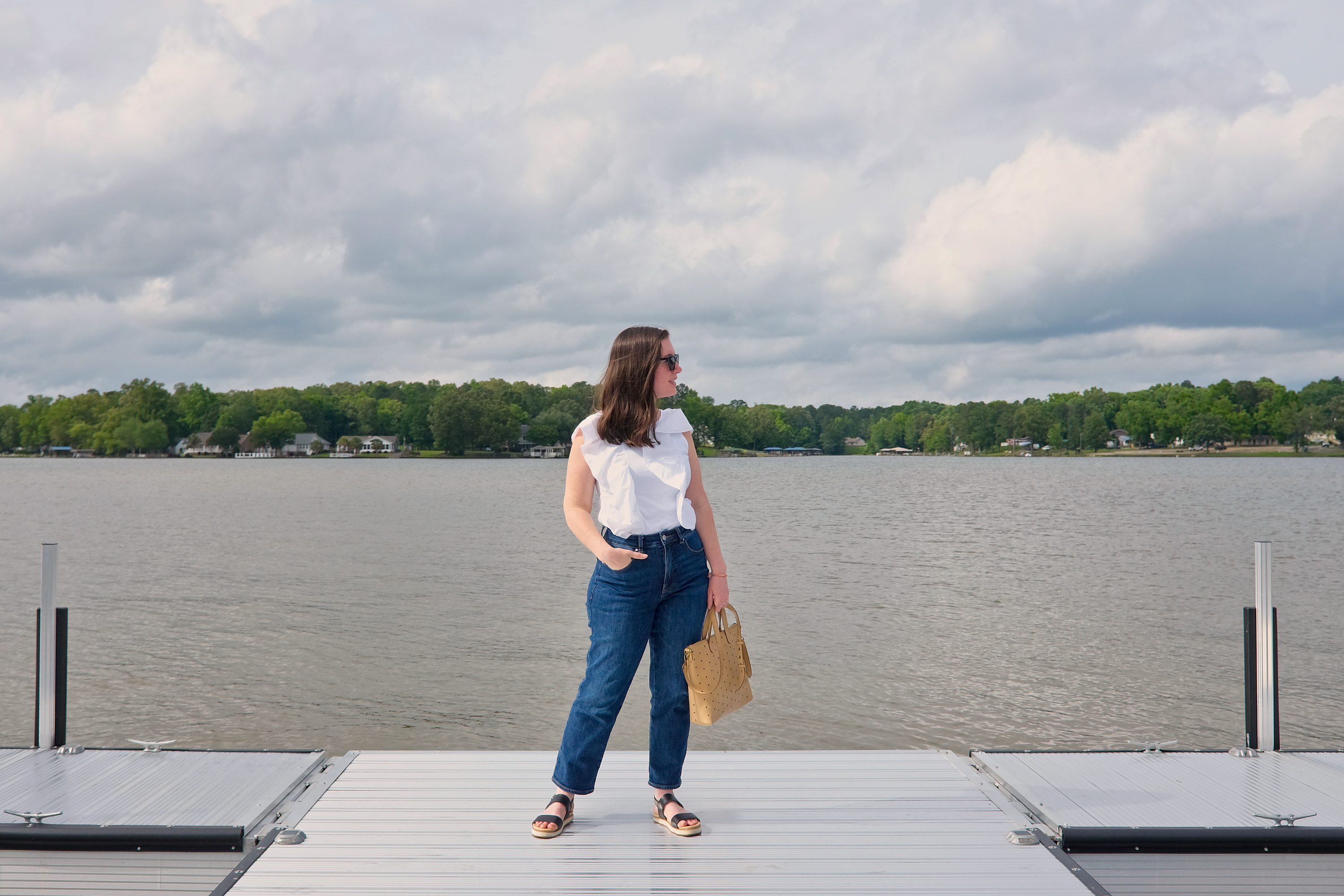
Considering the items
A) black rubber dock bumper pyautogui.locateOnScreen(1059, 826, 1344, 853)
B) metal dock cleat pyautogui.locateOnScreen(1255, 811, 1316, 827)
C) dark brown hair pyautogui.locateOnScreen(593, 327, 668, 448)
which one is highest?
dark brown hair pyautogui.locateOnScreen(593, 327, 668, 448)

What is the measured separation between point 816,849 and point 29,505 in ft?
146

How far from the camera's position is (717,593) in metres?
3.42

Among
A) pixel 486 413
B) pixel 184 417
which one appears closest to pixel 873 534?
pixel 486 413

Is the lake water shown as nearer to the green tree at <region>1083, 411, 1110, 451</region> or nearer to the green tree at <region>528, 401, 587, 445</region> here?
the green tree at <region>528, 401, 587, 445</region>

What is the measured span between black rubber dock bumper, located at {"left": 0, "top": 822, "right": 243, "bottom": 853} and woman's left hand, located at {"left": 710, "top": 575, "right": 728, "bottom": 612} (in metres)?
1.88

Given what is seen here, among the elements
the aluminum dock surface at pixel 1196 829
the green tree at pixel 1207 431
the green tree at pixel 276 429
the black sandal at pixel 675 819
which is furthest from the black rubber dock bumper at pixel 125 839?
the green tree at pixel 1207 431

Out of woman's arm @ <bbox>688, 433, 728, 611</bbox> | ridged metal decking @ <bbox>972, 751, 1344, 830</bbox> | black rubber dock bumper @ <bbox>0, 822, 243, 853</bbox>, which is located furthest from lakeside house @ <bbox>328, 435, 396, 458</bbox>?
woman's arm @ <bbox>688, 433, 728, 611</bbox>

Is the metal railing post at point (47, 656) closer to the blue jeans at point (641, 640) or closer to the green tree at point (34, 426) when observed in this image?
the blue jeans at point (641, 640)

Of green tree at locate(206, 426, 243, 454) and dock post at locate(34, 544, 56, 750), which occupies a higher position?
green tree at locate(206, 426, 243, 454)

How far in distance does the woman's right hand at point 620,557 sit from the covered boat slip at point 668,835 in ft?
3.30

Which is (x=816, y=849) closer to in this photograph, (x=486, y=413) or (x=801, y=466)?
(x=801, y=466)

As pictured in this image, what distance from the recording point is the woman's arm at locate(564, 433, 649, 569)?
3.16 metres

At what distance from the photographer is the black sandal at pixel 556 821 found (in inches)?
134

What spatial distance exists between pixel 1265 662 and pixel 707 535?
121 inches
